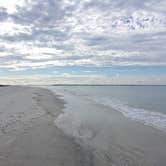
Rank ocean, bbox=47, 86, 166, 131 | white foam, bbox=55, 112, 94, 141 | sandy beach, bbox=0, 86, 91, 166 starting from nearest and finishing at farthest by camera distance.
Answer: sandy beach, bbox=0, 86, 91, 166 < white foam, bbox=55, 112, 94, 141 < ocean, bbox=47, 86, 166, 131

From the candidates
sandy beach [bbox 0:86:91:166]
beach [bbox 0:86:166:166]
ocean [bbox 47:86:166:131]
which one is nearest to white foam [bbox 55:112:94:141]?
beach [bbox 0:86:166:166]

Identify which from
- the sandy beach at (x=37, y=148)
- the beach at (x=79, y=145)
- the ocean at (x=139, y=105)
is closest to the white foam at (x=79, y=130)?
the beach at (x=79, y=145)

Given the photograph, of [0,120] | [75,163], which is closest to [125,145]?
[75,163]

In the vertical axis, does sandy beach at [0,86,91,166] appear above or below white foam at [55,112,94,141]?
above

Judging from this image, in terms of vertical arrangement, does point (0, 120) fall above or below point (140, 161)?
above

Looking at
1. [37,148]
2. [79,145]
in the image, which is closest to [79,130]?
[79,145]

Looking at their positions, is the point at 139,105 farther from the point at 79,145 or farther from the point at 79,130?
the point at 79,145

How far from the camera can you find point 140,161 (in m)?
5.63

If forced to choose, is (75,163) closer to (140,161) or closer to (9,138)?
(140,161)

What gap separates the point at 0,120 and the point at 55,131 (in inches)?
144

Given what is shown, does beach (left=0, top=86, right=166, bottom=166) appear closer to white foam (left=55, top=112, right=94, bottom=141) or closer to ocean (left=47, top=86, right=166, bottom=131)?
white foam (left=55, top=112, right=94, bottom=141)

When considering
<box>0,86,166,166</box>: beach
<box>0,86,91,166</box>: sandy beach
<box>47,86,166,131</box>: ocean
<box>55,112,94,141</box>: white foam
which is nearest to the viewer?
<box>0,86,91,166</box>: sandy beach

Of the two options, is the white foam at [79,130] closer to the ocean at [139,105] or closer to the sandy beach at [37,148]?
the sandy beach at [37,148]

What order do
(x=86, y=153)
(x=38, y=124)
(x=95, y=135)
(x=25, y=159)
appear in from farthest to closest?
(x=38, y=124), (x=95, y=135), (x=86, y=153), (x=25, y=159)
